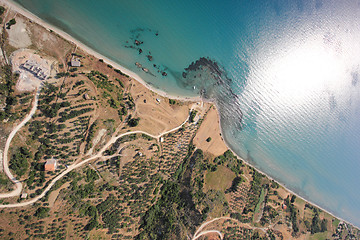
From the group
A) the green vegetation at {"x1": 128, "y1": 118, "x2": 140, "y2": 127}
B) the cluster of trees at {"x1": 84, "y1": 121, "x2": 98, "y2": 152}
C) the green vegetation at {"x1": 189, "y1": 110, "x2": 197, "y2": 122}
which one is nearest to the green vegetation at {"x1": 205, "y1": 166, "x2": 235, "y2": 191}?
the green vegetation at {"x1": 189, "y1": 110, "x2": 197, "y2": 122}

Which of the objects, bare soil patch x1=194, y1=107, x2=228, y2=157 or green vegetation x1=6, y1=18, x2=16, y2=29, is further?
bare soil patch x1=194, y1=107, x2=228, y2=157

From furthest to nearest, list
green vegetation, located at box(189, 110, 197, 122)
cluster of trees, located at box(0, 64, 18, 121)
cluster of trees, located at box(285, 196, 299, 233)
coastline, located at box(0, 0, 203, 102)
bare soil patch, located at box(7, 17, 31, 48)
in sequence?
cluster of trees, located at box(285, 196, 299, 233), green vegetation, located at box(189, 110, 197, 122), coastline, located at box(0, 0, 203, 102), bare soil patch, located at box(7, 17, 31, 48), cluster of trees, located at box(0, 64, 18, 121)

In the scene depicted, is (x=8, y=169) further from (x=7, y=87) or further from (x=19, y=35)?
(x=19, y=35)

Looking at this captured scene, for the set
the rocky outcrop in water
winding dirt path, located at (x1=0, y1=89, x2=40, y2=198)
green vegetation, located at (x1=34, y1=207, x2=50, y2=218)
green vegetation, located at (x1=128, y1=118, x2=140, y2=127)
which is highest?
the rocky outcrop in water

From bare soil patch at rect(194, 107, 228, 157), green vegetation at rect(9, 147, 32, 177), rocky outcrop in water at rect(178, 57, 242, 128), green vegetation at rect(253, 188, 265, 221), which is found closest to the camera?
green vegetation at rect(9, 147, 32, 177)

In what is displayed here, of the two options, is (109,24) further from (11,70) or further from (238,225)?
(238,225)

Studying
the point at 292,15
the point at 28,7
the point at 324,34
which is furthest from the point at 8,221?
the point at 324,34

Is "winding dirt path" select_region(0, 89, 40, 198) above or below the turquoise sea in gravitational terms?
below

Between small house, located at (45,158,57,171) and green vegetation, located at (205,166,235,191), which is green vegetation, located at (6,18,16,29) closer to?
small house, located at (45,158,57,171)
